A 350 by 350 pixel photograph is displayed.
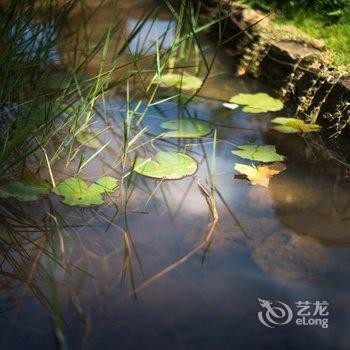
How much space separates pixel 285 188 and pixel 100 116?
750 mm

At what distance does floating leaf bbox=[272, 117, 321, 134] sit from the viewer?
6.28ft

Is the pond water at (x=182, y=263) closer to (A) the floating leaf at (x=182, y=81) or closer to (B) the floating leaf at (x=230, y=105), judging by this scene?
(B) the floating leaf at (x=230, y=105)

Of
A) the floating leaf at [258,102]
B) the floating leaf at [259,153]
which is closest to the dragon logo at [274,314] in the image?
the floating leaf at [259,153]

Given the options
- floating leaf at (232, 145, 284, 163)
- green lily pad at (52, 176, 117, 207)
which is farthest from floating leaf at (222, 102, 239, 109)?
green lily pad at (52, 176, 117, 207)

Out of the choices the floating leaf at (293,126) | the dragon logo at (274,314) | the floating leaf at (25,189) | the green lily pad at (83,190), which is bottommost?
the floating leaf at (25,189)

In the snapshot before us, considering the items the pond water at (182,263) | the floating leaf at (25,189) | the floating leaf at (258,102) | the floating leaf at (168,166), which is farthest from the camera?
the floating leaf at (258,102)

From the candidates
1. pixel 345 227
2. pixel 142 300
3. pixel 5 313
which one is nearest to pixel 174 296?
pixel 142 300

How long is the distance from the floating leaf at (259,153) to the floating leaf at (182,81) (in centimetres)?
55

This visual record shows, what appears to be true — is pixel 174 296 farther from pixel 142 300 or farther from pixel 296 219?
pixel 296 219

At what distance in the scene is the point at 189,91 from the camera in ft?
7.29

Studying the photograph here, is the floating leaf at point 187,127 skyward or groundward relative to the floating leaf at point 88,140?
skyward

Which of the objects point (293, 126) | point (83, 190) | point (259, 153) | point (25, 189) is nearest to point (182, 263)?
point (83, 190)

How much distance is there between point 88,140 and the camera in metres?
1.72

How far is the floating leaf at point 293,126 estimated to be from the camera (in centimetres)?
192
